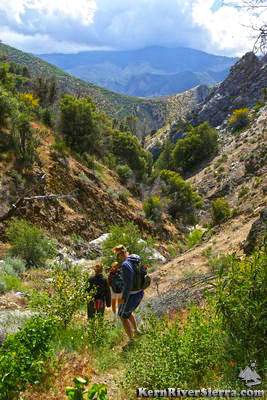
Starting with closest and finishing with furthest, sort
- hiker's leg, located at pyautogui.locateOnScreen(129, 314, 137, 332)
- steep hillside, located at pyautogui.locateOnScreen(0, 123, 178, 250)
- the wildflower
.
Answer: the wildflower → hiker's leg, located at pyautogui.locateOnScreen(129, 314, 137, 332) → steep hillside, located at pyautogui.locateOnScreen(0, 123, 178, 250)

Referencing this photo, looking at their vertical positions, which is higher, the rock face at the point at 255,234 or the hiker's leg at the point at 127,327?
the rock face at the point at 255,234

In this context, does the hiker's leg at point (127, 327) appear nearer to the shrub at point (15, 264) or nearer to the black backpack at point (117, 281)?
the black backpack at point (117, 281)

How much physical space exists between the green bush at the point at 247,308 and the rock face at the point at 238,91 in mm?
58399

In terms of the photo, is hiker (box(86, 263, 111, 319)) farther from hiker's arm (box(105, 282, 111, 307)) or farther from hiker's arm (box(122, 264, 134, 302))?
hiker's arm (box(122, 264, 134, 302))

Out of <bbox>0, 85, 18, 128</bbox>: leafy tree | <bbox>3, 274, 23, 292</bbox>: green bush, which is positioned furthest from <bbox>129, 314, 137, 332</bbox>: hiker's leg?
<bbox>0, 85, 18, 128</bbox>: leafy tree

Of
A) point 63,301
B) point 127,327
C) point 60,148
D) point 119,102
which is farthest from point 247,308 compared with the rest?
point 119,102

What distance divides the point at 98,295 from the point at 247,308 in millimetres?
3363

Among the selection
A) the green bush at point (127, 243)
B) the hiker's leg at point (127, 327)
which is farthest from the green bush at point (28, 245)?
the hiker's leg at point (127, 327)

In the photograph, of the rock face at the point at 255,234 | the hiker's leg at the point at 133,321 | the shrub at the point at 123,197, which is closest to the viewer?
the hiker's leg at the point at 133,321

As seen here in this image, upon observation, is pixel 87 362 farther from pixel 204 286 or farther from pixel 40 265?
pixel 40 265

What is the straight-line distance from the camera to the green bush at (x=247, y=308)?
3730 mm

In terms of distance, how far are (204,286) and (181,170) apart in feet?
144

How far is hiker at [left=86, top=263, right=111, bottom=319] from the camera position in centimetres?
653

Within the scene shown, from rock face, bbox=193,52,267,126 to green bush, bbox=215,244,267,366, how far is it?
58399mm
